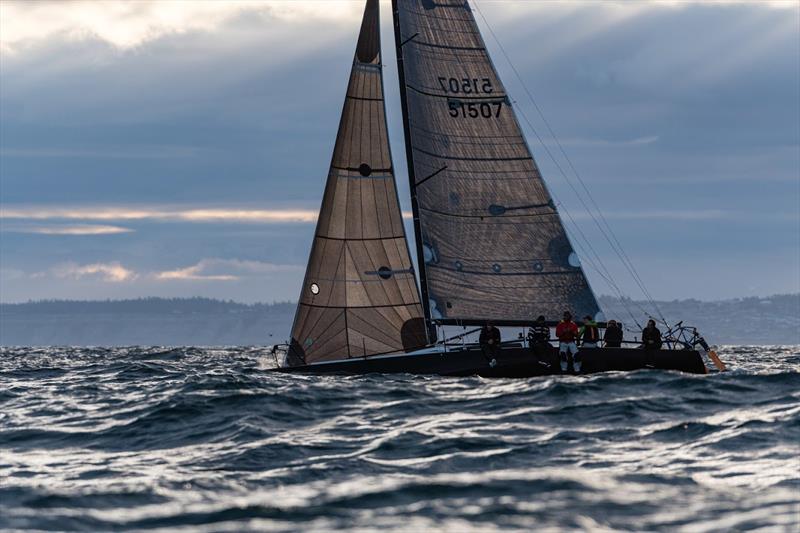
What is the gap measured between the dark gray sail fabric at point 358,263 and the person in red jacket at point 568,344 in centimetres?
439

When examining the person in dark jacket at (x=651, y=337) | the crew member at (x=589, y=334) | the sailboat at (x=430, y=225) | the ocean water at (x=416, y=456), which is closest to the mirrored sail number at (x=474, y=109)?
the sailboat at (x=430, y=225)

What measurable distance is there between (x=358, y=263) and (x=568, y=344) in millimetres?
6425

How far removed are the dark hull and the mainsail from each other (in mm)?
1933

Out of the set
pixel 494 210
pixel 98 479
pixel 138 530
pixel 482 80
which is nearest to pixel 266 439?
pixel 98 479

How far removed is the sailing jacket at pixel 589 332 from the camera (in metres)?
32.6

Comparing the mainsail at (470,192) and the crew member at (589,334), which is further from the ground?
the mainsail at (470,192)

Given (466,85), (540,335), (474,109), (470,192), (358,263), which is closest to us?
(540,335)

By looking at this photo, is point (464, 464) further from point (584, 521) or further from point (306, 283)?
point (306, 283)

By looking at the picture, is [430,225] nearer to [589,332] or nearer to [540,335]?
[540,335]

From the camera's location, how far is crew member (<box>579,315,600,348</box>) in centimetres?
3253

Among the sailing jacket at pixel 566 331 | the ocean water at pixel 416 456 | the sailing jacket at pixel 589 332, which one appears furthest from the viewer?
the sailing jacket at pixel 589 332

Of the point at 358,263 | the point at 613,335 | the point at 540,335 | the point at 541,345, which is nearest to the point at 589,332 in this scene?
the point at 613,335

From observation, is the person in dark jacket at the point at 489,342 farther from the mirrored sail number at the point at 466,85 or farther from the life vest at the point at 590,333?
the mirrored sail number at the point at 466,85

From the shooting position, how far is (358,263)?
3253 centimetres
